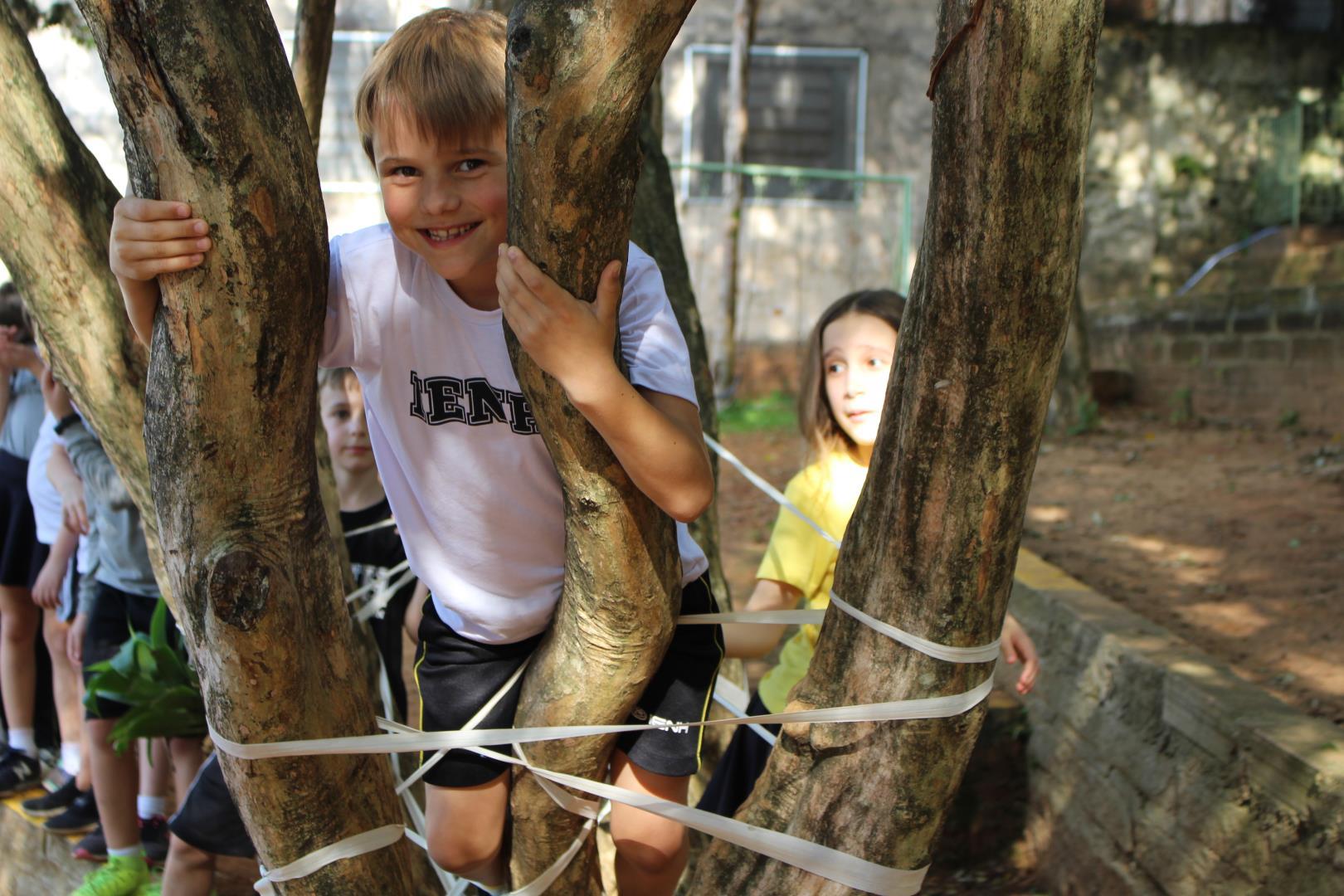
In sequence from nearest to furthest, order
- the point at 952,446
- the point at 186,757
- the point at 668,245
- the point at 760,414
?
the point at 952,446, the point at 668,245, the point at 186,757, the point at 760,414

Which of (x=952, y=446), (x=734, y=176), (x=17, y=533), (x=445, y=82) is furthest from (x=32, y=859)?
Answer: (x=734, y=176)

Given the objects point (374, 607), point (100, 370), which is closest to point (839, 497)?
point (374, 607)

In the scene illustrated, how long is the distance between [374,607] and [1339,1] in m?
12.0

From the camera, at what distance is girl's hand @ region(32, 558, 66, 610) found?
13.2 ft

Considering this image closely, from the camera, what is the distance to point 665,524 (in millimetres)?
1648

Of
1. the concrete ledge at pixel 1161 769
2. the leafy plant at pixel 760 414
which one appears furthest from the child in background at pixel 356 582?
the leafy plant at pixel 760 414

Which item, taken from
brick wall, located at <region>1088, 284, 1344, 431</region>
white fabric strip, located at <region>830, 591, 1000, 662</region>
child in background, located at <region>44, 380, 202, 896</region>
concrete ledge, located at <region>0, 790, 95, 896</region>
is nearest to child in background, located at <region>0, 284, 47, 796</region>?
concrete ledge, located at <region>0, 790, 95, 896</region>

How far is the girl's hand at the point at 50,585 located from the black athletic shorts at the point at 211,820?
1.55 m

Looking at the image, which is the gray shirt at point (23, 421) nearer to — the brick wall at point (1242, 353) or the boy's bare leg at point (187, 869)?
the boy's bare leg at point (187, 869)

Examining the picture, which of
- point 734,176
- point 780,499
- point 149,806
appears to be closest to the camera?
point 780,499

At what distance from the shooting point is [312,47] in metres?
3.10

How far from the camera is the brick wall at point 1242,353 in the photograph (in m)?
7.01

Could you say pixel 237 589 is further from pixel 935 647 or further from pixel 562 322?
pixel 935 647

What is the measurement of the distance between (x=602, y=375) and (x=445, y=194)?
1.59ft
